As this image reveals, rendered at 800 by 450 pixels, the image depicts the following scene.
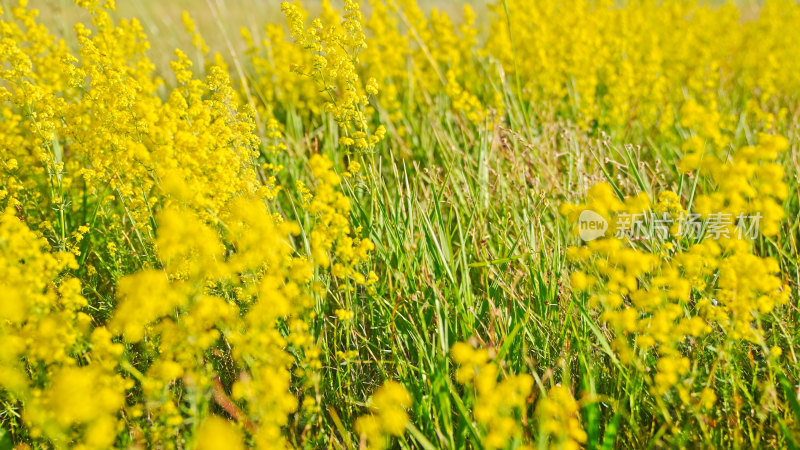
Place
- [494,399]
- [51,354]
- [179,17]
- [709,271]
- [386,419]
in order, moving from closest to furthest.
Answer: [494,399] < [386,419] < [51,354] < [709,271] < [179,17]

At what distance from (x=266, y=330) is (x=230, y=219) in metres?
0.69

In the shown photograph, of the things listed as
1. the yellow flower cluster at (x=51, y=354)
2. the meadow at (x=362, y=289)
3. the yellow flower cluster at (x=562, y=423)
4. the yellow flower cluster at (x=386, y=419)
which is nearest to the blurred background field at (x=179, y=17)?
the meadow at (x=362, y=289)

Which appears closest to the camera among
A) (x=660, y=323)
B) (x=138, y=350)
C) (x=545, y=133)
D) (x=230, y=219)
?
(x=660, y=323)

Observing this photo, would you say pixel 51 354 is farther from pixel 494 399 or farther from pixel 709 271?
pixel 709 271

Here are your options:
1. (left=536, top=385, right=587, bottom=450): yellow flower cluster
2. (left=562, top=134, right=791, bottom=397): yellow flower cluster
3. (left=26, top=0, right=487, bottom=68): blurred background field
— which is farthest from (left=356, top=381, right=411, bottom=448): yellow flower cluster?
(left=26, top=0, right=487, bottom=68): blurred background field

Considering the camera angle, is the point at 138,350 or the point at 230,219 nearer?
the point at 230,219

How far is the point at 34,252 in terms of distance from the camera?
1.94 metres

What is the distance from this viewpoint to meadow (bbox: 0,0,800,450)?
6.02 ft

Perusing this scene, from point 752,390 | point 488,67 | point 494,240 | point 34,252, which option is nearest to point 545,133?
point 494,240

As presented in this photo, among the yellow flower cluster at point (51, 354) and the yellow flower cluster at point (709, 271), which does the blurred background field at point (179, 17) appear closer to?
the yellow flower cluster at point (51, 354)

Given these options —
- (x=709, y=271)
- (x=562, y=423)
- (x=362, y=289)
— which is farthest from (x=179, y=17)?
(x=562, y=423)

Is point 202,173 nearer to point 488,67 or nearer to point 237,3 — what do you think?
point 488,67

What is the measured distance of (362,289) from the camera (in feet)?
9.78

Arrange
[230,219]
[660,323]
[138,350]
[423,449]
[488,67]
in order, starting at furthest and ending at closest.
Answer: [488,67], [138,350], [230,219], [423,449], [660,323]
